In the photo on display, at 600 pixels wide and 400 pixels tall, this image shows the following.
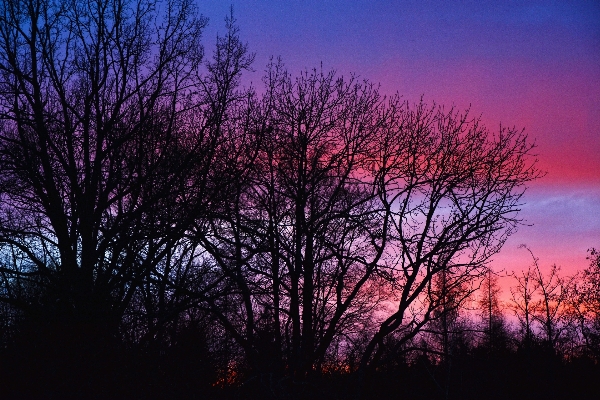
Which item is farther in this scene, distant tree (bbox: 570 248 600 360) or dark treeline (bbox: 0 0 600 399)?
distant tree (bbox: 570 248 600 360)

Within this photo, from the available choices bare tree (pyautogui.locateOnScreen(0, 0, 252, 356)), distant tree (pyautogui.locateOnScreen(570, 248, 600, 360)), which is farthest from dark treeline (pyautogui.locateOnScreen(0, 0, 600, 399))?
distant tree (pyautogui.locateOnScreen(570, 248, 600, 360))

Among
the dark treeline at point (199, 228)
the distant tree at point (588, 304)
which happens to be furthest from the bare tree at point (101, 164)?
the distant tree at point (588, 304)

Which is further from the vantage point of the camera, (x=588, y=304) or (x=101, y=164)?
(x=588, y=304)

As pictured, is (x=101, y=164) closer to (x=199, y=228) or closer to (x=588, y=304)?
(x=199, y=228)

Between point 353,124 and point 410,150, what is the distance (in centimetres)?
234

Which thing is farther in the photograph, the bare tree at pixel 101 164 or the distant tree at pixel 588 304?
the distant tree at pixel 588 304

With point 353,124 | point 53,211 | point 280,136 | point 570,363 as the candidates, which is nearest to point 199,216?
point 53,211

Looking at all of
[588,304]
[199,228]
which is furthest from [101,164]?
[588,304]

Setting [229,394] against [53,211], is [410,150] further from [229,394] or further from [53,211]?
[53,211]

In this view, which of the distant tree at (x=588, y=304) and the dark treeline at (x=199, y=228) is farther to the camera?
the distant tree at (x=588, y=304)

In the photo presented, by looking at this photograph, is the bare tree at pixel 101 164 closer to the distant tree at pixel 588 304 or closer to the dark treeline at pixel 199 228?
the dark treeline at pixel 199 228

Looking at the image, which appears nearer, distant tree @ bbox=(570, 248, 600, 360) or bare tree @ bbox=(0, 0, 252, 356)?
bare tree @ bbox=(0, 0, 252, 356)

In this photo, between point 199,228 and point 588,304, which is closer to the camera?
point 199,228

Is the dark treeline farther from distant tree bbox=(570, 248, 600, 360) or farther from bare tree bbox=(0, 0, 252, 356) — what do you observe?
distant tree bbox=(570, 248, 600, 360)
